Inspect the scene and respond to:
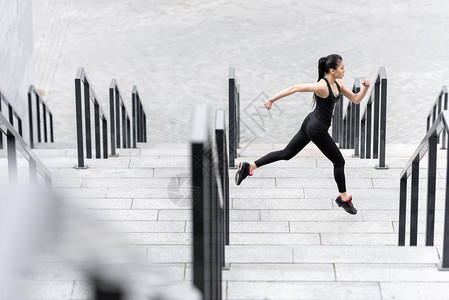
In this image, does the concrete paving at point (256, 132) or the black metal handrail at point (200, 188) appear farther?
the concrete paving at point (256, 132)

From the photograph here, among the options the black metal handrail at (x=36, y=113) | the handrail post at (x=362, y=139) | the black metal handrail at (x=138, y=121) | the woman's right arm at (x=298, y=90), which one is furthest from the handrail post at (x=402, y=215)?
the black metal handrail at (x=36, y=113)

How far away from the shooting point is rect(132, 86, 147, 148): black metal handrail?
9.05m

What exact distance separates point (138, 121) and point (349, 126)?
250 centimetres

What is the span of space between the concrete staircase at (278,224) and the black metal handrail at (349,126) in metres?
0.34

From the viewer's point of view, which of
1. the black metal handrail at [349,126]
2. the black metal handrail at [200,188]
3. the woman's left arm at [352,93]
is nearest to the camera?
the black metal handrail at [200,188]

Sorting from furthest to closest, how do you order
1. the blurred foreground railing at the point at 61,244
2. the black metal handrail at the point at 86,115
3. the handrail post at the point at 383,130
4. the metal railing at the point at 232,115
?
the black metal handrail at the point at 86,115
the handrail post at the point at 383,130
the metal railing at the point at 232,115
the blurred foreground railing at the point at 61,244

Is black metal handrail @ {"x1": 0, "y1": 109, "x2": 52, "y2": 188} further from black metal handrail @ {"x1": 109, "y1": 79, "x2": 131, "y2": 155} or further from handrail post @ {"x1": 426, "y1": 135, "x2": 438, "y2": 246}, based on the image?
handrail post @ {"x1": 426, "y1": 135, "x2": 438, "y2": 246}

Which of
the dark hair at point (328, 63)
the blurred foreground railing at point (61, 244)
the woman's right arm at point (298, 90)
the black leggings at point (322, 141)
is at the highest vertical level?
the blurred foreground railing at point (61, 244)

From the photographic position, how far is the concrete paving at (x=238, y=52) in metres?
11.2

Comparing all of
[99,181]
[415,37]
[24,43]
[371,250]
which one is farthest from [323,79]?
[415,37]

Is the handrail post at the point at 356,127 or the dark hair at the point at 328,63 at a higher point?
the dark hair at the point at 328,63

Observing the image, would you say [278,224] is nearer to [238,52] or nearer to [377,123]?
[377,123]

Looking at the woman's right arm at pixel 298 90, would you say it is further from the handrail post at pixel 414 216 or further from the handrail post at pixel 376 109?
the handrail post at pixel 376 109

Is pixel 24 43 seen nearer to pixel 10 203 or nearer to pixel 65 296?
pixel 65 296
